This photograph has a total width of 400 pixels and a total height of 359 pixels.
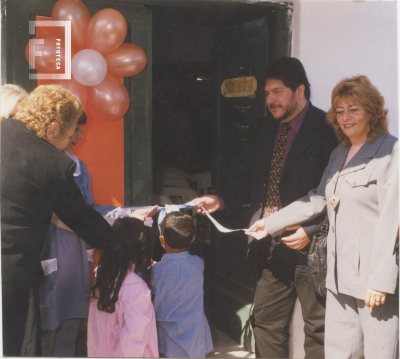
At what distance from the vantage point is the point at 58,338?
9.28 feet

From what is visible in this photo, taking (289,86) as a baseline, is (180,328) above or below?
below

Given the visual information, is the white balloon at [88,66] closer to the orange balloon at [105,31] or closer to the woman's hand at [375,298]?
the orange balloon at [105,31]

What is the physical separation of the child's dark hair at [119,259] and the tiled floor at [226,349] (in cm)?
130

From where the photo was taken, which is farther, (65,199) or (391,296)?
(65,199)

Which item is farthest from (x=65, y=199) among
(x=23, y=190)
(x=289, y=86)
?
(x=289, y=86)

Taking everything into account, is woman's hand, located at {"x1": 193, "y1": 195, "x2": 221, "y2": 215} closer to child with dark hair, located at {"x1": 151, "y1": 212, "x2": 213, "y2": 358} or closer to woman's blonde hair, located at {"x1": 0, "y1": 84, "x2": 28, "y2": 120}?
child with dark hair, located at {"x1": 151, "y1": 212, "x2": 213, "y2": 358}

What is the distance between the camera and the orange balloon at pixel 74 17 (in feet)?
8.58

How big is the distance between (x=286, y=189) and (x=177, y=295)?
985mm

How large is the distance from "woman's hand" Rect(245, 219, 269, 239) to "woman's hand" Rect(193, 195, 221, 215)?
1.57ft

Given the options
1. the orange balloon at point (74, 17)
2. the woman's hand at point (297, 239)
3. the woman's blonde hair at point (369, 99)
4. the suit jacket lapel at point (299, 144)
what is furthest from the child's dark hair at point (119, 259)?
the woman's blonde hair at point (369, 99)

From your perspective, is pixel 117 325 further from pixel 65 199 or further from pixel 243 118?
pixel 243 118

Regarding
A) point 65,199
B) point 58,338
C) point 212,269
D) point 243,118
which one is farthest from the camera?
point 212,269

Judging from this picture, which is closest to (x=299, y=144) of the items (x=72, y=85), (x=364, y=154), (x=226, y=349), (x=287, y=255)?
(x=364, y=154)

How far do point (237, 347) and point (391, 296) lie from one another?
1.75m
